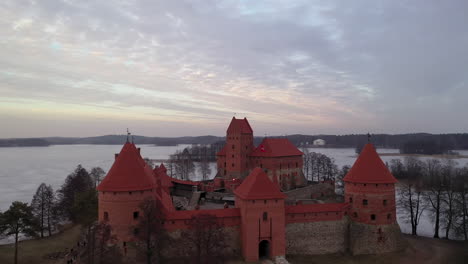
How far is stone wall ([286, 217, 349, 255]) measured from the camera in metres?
22.6

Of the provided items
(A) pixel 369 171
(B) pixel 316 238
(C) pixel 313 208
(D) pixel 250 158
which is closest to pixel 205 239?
(C) pixel 313 208

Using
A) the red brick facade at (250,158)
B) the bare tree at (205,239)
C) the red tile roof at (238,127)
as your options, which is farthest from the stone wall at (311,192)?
the bare tree at (205,239)

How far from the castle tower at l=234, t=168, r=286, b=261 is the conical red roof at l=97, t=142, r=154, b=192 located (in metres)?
6.41

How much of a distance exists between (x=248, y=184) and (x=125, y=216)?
806 cm

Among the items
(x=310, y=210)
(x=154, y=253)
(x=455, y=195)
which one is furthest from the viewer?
(x=455, y=195)

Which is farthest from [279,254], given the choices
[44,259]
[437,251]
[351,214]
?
[44,259]

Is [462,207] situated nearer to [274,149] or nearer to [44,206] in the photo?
[274,149]

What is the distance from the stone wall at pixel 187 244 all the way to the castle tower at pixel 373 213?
839cm

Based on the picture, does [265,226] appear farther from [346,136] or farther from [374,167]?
[346,136]

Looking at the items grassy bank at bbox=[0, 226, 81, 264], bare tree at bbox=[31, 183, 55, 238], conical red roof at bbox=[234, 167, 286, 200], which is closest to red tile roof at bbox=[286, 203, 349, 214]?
conical red roof at bbox=[234, 167, 286, 200]

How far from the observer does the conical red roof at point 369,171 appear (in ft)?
77.2

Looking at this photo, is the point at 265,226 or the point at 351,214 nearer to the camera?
the point at 265,226

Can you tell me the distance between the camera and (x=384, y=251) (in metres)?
23.0

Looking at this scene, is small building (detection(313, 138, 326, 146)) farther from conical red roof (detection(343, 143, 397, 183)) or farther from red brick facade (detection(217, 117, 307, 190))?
conical red roof (detection(343, 143, 397, 183))
